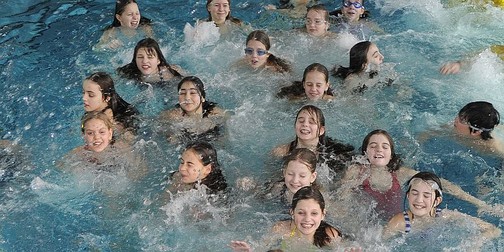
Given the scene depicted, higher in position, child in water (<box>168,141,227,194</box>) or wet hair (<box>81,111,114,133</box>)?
child in water (<box>168,141,227,194</box>)

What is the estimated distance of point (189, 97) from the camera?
21.7 feet

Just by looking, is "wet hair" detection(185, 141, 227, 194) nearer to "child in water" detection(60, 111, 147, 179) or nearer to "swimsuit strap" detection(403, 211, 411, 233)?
"child in water" detection(60, 111, 147, 179)

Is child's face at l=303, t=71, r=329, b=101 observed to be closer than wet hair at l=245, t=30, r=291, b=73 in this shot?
Yes

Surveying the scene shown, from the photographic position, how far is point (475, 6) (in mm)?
9203

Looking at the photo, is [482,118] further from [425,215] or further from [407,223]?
[407,223]

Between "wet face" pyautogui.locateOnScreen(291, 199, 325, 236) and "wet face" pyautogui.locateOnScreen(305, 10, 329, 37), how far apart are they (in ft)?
12.1

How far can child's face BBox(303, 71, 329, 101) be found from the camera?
6863mm

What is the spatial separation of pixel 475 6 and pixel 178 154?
493 centimetres

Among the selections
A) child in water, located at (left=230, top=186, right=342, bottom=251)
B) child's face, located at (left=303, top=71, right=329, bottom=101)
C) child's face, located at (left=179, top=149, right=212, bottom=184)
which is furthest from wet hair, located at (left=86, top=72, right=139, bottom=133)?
child in water, located at (left=230, top=186, right=342, bottom=251)

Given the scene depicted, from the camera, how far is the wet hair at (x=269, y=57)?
24.8ft

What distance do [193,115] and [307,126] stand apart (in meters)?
1.32

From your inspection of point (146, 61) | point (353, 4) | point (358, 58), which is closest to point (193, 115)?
point (146, 61)

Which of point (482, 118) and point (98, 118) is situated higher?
point (482, 118)

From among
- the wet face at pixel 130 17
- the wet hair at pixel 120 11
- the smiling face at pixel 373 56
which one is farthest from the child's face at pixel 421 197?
the wet hair at pixel 120 11
